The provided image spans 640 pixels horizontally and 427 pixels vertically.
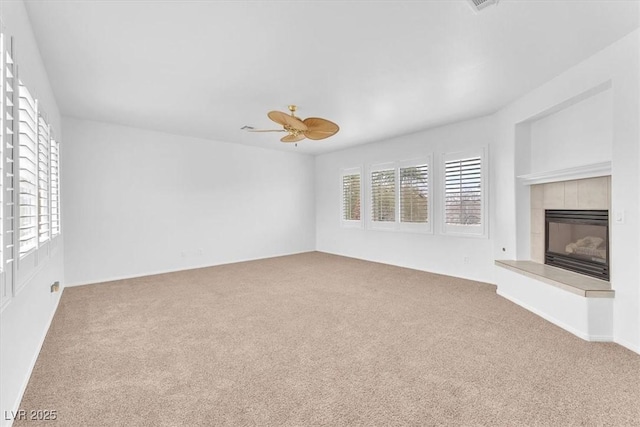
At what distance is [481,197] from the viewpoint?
16.5ft

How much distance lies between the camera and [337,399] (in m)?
1.95

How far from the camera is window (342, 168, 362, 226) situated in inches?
288

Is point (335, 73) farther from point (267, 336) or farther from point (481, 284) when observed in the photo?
point (481, 284)

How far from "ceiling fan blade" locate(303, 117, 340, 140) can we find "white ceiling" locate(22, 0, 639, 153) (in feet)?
1.33

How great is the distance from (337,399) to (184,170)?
5424 mm

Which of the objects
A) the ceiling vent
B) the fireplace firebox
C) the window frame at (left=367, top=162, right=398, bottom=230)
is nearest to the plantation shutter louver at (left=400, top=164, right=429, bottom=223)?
the window frame at (left=367, top=162, right=398, bottom=230)

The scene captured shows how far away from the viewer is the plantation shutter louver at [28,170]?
2.25 m

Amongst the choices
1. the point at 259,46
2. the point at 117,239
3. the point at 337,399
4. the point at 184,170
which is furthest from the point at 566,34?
the point at 117,239

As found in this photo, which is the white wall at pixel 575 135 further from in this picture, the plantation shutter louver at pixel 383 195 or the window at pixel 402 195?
the plantation shutter louver at pixel 383 195

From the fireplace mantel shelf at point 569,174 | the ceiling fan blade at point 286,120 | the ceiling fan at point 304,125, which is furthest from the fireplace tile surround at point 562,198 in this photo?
the ceiling fan blade at point 286,120

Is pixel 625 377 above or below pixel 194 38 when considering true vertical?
below

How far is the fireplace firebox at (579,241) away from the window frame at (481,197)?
3.04 feet

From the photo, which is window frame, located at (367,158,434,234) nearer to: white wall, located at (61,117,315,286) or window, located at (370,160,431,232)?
window, located at (370,160,431,232)

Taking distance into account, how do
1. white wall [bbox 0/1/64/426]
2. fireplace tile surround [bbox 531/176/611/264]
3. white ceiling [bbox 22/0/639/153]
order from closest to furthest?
1. white wall [bbox 0/1/64/426]
2. white ceiling [bbox 22/0/639/153]
3. fireplace tile surround [bbox 531/176/611/264]
